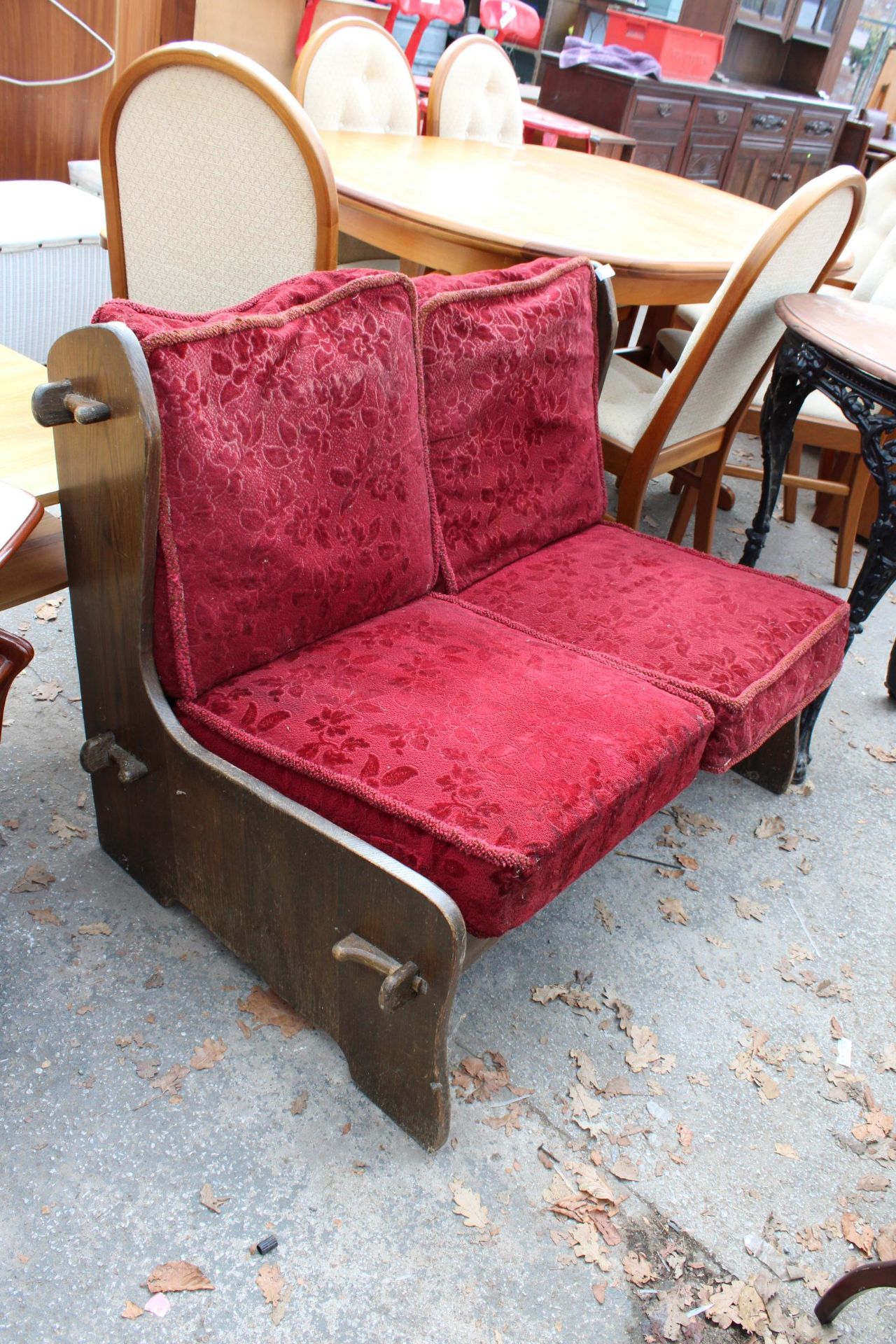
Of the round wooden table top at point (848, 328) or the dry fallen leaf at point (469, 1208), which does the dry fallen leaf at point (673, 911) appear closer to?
the dry fallen leaf at point (469, 1208)

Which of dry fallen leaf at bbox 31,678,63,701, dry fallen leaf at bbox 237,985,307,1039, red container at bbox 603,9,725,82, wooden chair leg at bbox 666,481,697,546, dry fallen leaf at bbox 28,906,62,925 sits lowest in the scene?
dry fallen leaf at bbox 28,906,62,925

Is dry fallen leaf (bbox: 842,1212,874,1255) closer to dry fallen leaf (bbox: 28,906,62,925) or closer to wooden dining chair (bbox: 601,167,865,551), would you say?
dry fallen leaf (bbox: 28,906,62,925)

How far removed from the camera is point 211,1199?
128cm

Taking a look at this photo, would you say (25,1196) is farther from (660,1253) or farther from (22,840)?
(660,1253)

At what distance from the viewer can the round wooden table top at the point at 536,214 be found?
2271mm

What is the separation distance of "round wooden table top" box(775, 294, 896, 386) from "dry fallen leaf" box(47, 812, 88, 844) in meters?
1.69

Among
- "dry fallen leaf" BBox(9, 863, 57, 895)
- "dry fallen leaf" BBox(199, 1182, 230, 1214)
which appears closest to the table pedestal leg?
"dry fallen leaf" BBox(9, 863, 57, 895)

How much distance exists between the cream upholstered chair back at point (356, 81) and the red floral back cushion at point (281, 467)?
1.91m

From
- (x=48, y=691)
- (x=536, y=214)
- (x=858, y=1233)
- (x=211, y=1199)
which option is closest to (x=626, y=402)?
(x=536, y=214)

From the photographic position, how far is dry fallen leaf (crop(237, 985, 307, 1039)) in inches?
59.3

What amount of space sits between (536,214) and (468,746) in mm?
1683

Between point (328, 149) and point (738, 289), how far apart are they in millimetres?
1385

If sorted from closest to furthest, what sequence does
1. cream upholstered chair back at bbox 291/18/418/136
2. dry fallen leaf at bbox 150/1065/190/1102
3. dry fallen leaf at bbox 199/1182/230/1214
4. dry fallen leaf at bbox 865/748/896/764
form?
1. dry fallen leaf at bbox 199/1182/230/1214
2. dry fallen leaf at bbox 150/1065/190/1102
3. dry fallen leaf at bbox 865/748/896/764
4. cream upholstered chair back at bbox 291/18/418/136

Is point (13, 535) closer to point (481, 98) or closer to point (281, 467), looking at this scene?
point (281, 467)
